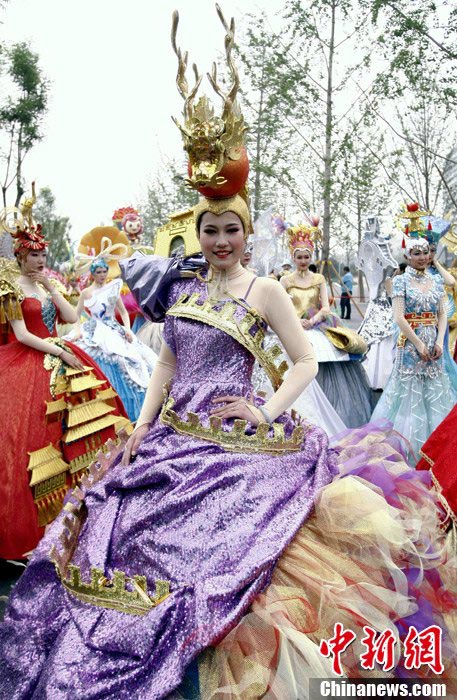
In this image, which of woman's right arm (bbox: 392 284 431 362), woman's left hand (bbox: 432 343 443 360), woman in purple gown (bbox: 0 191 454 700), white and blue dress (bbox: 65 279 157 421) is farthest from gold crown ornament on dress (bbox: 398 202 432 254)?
woman in purple gown (bbox: 0 191 454 700)

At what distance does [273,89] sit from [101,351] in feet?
38.8

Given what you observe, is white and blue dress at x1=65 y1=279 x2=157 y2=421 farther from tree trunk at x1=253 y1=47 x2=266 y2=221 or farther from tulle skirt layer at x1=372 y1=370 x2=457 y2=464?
tree trunk at x1=253 y1=47 x2=266 y2=221

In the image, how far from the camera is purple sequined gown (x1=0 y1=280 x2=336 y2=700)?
6.31 ft

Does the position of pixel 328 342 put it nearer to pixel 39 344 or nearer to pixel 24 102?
pixel 39 344

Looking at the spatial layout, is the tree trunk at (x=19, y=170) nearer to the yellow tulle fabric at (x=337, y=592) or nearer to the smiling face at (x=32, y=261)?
the smiling face at (x=32, y=261)

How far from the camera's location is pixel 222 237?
102 inches

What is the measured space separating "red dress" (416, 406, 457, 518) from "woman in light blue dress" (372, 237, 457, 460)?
8.57 ft

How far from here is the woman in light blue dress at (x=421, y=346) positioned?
564 centimetres

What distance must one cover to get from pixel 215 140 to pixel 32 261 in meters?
2.41

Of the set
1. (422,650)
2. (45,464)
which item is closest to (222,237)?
(422,650)

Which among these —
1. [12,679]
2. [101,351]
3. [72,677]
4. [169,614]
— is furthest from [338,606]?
[101,351]

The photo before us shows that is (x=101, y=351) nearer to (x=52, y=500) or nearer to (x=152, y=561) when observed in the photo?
(x=52, y=500)

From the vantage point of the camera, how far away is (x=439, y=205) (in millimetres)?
21016

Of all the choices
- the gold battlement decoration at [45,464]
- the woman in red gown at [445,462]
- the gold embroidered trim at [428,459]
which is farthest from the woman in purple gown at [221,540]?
the gold battlement decoration at [45,464]
